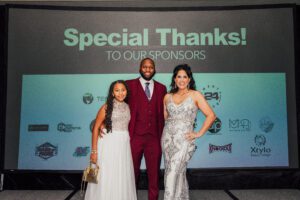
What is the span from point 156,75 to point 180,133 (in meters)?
1.50

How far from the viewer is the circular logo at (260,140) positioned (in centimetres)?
377

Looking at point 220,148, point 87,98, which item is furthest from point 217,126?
point 87,98

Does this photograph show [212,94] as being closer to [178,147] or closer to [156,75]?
[156,75]

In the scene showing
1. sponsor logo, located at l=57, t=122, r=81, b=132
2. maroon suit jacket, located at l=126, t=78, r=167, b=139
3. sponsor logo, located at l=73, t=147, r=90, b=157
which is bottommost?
sponsor logo, located at l=73, t=147, r=90, b=157

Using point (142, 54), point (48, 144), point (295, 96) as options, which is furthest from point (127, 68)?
point (295, 96)

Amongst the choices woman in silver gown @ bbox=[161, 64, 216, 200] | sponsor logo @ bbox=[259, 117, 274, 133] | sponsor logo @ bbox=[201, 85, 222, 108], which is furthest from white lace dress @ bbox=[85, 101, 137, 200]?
sponsor logo @ bbox=[259, 117, 274, 133]

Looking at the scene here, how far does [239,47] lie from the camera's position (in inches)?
Answer: 154

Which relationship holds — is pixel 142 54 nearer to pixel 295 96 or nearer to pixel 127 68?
pixel 127 68

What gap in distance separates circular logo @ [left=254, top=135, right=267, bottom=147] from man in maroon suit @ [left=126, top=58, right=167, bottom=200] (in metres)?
1.68

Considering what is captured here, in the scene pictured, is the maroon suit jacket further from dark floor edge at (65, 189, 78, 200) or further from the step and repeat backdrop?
dark floor edge at (65, 189, 78, 200)

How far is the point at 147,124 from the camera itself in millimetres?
2701

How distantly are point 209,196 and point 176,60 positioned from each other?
1.88 metres

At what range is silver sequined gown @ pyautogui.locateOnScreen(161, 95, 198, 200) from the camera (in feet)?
8.24

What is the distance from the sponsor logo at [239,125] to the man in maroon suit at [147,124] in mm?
1419
